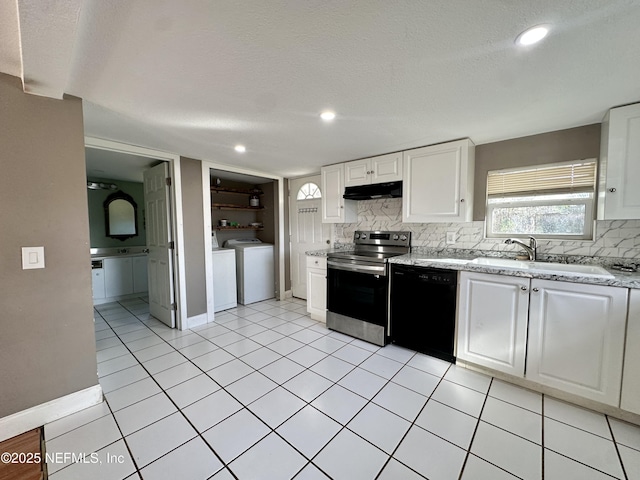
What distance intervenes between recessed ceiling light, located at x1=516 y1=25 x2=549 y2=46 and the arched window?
3.04m

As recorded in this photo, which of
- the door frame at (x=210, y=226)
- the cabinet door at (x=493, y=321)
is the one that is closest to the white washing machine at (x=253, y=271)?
the door frame at (x=210, y=226)

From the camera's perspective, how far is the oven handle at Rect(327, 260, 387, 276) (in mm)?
2701

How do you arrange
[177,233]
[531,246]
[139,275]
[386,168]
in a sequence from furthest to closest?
[139,275] < [177,233] < [386,168] < [531,246]

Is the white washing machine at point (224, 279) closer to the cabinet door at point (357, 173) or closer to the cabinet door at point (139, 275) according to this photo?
the cabinet door at point (139, 275)

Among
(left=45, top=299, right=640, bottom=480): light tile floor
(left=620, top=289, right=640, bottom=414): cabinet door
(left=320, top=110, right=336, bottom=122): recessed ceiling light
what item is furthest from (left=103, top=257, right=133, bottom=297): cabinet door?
(left=620, top=289, right=640, bottom=414): cabinet door

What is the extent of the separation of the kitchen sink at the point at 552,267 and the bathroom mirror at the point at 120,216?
5.66m

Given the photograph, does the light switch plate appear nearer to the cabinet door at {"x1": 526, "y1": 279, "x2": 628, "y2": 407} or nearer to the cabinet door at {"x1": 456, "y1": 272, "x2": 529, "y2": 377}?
the cabinet door at {"x1": 456, "y1": 272, "x2": 529, "y2": 377}

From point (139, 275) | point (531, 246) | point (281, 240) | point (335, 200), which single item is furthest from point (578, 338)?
point (139, 275)

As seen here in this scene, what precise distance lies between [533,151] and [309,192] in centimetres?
285

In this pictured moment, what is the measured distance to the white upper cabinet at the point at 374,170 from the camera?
2.94 meters

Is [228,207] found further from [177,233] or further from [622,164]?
[622,164]

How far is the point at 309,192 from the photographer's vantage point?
13.9ft

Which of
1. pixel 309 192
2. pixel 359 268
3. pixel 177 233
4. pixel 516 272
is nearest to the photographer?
Answer: pixel 516 272

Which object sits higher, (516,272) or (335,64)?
(335,64)
